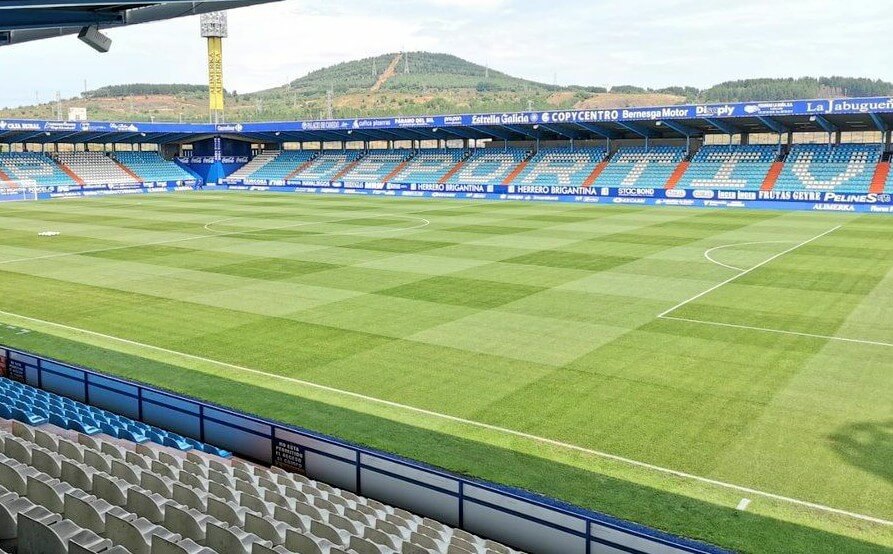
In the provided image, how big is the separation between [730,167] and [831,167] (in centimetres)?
764

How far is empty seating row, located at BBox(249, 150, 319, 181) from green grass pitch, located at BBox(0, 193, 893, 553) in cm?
4833

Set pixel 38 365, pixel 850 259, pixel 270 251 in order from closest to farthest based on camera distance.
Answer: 1. pixel 38 365
2. pixel 850 259
3. pixel 270 251

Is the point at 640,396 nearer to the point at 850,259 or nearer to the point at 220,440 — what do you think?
the point at 220,440

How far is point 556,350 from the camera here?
64.2 feet

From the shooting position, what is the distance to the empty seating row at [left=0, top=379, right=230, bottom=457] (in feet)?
42.1

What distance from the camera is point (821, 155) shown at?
62.0 meters

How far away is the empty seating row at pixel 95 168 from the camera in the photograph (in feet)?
265

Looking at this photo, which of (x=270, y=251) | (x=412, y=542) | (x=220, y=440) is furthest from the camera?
(x=270, y=251)

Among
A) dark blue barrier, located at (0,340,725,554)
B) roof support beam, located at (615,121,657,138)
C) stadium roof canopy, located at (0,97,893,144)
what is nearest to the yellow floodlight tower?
stadium roof canopy, located at (0,97,893,144)

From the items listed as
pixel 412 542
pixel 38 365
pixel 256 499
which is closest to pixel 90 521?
pixel 256 499

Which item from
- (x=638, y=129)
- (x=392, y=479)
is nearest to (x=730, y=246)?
(x=392, y=479)

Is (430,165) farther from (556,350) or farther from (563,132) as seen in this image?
(556,350)

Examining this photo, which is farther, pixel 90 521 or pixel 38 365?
pixel 38 365

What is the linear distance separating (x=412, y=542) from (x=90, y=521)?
3.32 m
